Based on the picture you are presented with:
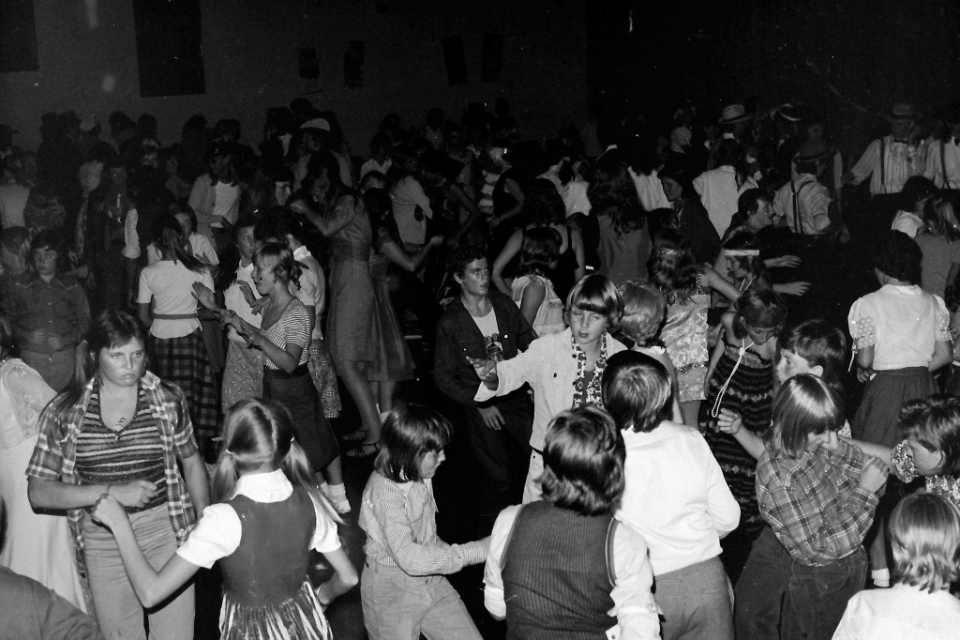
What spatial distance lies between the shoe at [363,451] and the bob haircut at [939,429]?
12.4 feet

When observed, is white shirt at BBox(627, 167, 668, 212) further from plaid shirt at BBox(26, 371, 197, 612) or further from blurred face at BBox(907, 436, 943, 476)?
plaid shirt at BBox(26, 371, 197, 612)

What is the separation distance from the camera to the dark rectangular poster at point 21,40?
37.2ft

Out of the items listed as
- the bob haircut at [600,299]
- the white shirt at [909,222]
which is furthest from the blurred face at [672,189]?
the bob haircut at [600,299]

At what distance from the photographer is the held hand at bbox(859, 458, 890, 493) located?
330 cm

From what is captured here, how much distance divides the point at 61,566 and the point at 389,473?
1.40 m

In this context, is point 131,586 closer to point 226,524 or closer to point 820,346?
point 226,524

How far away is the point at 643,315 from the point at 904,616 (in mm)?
1841

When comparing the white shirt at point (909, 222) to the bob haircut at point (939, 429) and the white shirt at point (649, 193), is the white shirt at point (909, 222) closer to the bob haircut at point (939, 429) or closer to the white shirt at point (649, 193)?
the white shirt at point (649, 193)

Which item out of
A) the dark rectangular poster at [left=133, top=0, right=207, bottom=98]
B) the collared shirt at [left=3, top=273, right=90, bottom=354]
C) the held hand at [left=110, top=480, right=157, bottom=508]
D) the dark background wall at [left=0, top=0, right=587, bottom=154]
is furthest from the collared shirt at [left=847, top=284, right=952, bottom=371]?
the dark rectangular poster at [left=133, top=0, right=207, bottom=98]

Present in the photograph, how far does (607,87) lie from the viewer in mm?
15992

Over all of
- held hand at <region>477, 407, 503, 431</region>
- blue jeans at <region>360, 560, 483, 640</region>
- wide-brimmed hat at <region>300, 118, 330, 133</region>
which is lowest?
blue jeans at <region>360, 560, 483, 640</region>

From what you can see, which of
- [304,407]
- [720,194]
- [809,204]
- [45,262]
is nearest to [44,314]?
[45,262]

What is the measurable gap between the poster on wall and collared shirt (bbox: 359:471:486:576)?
11597 mm

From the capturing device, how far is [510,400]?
16.1 feet
